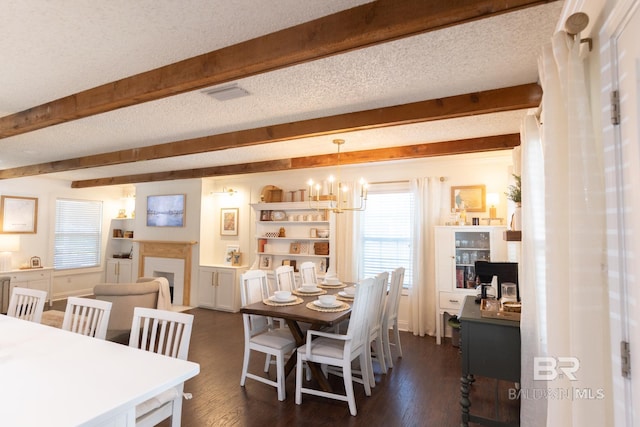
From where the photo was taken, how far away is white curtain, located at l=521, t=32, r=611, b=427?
1265 mm

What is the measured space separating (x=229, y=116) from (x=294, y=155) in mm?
1705

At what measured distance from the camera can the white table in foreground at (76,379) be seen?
1272 mm

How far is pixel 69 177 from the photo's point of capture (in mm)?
7008

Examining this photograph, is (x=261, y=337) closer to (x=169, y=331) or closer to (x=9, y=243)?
(x=169, y=331)

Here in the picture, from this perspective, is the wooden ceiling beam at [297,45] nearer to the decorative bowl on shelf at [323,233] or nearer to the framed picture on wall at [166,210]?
the decorative bowl on shelf at [323,233]

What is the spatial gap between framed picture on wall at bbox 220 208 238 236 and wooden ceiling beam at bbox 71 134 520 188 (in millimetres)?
1032

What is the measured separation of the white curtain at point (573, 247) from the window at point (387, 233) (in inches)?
144

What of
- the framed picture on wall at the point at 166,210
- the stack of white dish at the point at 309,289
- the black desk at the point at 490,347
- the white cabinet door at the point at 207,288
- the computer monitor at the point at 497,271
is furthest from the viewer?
the framed picture on wall at the point at 166,210

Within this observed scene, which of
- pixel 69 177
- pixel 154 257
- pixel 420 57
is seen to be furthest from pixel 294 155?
pixel 69 177

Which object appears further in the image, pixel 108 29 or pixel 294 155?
pixel 294 155

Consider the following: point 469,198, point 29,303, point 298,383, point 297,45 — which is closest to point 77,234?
point 29,303

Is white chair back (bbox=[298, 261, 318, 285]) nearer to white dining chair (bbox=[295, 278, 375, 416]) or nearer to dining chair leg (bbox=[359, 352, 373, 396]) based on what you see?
white dining chair (bbox=[295, 278, 375, 416])

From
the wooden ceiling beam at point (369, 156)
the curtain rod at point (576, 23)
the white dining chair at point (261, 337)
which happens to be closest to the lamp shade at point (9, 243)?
the wooden ceiling beam at point (369, 156)

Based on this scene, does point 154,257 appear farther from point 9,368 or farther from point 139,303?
point 9,368
